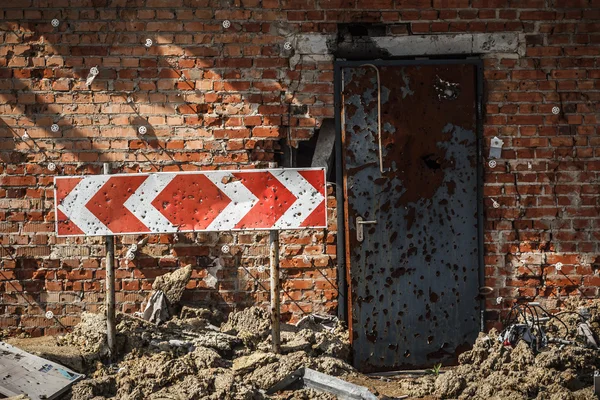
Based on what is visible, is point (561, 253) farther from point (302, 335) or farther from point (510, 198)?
point (302, 335)

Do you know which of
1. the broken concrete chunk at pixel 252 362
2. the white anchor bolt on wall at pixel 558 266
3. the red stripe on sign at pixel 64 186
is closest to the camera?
the broken concrete chunk at pixel 252 362

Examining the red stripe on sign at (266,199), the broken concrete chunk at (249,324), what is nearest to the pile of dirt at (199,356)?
the broken concrete chunk at (249,324)

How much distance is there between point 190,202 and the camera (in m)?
5.73

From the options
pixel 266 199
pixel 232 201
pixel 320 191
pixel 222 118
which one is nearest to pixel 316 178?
pixel 320 191

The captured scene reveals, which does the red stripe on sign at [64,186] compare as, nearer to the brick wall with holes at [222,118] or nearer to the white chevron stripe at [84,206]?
the white chevron stripe at [84,206]

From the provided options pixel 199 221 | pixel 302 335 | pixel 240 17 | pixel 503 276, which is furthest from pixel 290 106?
pixel 503 276

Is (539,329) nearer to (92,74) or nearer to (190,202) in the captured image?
(190,202)

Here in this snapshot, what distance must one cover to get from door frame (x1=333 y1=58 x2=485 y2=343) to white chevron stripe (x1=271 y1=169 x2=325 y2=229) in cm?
67

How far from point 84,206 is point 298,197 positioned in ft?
5.33

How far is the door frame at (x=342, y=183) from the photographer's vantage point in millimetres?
6324

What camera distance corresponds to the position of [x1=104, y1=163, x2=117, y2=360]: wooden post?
5.61 meters

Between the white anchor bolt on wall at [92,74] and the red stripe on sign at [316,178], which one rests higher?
the white anchor bolt on wall at [92,74]

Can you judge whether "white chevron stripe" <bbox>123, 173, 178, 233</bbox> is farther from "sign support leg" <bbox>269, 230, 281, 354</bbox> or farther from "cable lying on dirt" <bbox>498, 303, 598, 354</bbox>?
"cable lying on dirt" <bbox>498, 303, 598, 354</bbox>

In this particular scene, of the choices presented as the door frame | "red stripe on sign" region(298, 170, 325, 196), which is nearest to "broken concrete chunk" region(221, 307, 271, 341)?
the door frame
